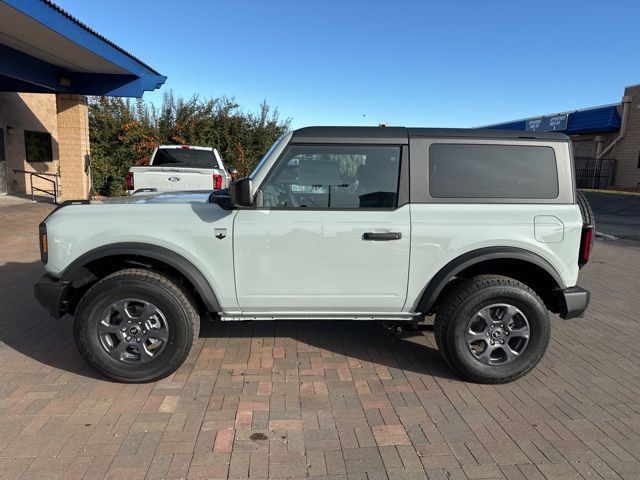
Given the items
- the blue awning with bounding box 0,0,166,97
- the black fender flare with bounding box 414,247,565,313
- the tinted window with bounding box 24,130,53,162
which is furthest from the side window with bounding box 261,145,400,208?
the tinted window with bounding box 24,130,53,162

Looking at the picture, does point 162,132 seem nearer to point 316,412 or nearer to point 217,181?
point 217,181

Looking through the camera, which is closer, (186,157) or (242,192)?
(242,192)

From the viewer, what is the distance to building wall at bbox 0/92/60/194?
1527 centimetres

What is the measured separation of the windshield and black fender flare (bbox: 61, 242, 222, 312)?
24.6ft

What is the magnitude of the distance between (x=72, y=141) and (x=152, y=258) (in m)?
12.9

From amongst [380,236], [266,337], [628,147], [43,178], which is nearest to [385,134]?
[380,236]

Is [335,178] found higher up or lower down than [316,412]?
higher up

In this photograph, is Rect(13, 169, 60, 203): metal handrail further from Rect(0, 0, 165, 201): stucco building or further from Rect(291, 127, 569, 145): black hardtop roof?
Rect(291, 127, 569, 145): black hardtop roof

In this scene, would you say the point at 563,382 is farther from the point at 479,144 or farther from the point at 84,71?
the point at 84,71

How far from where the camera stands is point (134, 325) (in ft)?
11.2

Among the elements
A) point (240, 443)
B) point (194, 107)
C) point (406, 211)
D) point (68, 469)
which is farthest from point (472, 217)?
point (194, 107)

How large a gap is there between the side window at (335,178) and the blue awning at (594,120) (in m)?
A: 23.5

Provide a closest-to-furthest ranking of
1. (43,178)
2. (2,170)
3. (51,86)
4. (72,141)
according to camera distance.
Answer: (51,86) → (72,141) → (2,170) → (43,178)

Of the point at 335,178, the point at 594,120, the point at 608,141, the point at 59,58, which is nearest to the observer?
the point at 335,178
